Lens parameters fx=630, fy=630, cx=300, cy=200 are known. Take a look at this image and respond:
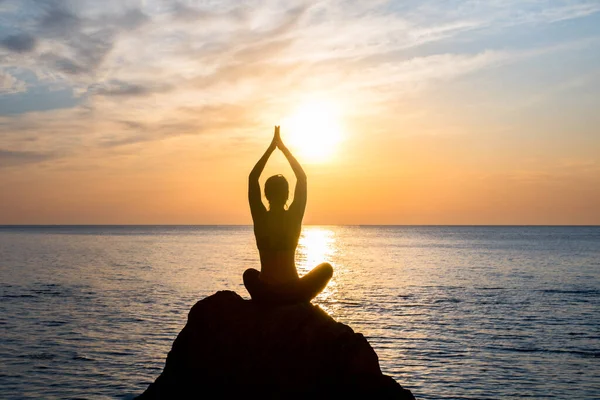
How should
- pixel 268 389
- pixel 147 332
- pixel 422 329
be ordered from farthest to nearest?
pixel 422 329 → pixel 147 332 → pixel 268 389

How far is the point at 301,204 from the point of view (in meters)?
11.8

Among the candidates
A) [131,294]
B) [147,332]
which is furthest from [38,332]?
[131,294]

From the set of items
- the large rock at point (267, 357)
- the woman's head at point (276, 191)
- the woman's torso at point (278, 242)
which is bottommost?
the large rock at point (267, 357)

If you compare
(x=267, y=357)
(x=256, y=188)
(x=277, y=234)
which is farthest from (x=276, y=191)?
(x=267, y=357)

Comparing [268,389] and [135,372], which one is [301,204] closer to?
[268,389]

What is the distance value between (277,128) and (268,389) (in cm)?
486

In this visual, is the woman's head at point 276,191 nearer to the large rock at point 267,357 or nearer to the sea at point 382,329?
the large rock at point 267,357

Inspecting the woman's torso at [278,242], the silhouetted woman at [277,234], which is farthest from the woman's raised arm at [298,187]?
the woman's torso at [278,242]

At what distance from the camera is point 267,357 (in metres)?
11.0

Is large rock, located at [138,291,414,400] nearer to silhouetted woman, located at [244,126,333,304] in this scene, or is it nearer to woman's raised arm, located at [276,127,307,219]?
silhouetted woman, located at [244,126,333,304]

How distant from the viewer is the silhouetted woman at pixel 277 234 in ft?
38.1

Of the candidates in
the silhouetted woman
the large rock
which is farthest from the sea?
the silhouetted woman

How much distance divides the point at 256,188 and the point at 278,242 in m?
1.10

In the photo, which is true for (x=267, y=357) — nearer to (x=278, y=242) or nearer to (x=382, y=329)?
(x=278, y=242)
